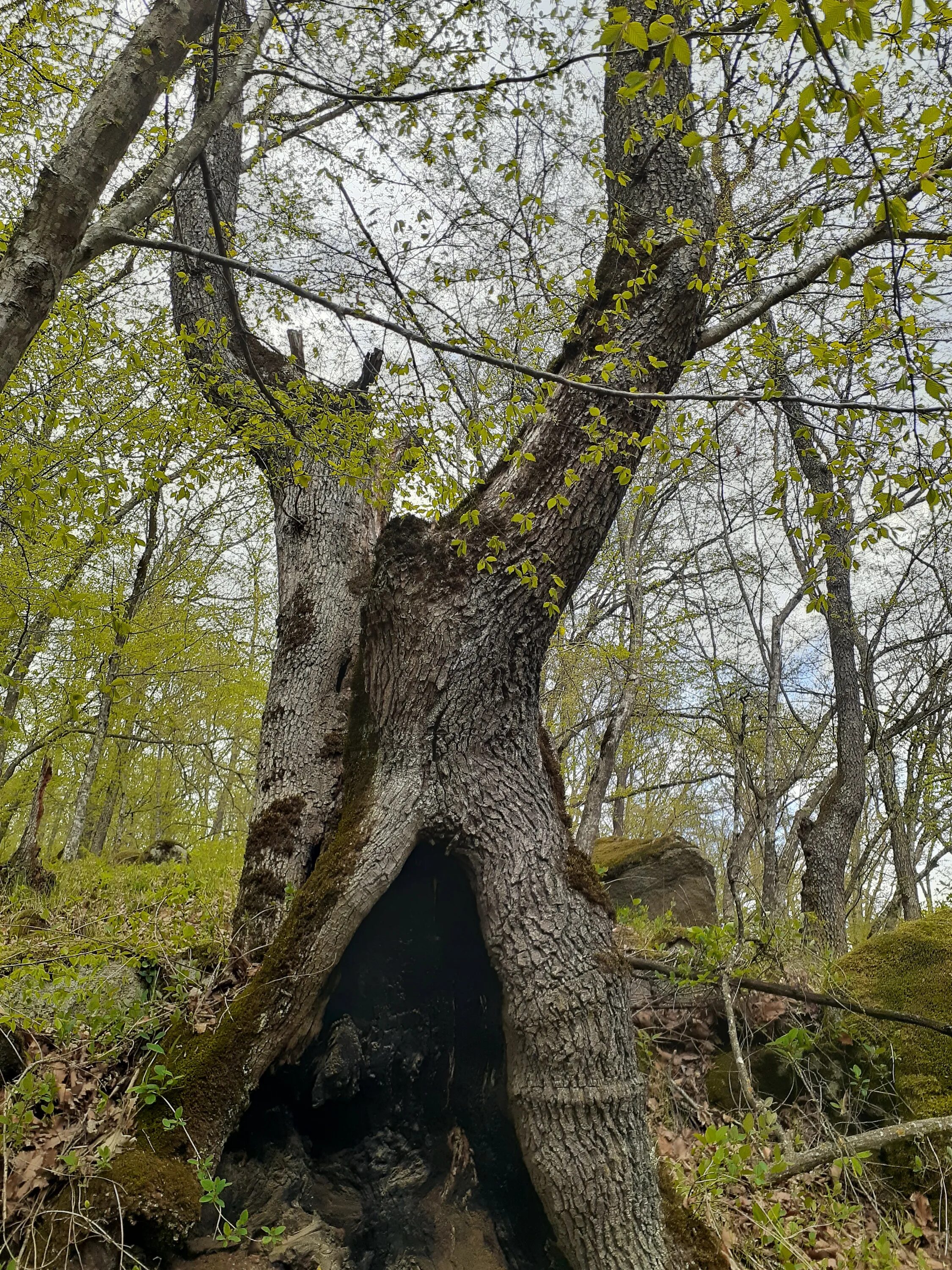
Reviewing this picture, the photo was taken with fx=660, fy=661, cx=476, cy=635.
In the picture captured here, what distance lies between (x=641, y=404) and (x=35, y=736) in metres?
8.62

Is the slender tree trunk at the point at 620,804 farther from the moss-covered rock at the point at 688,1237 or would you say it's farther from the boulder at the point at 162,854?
the moss-covered rock at the point at 688,1237

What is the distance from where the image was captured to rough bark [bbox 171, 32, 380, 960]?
12.3 ft

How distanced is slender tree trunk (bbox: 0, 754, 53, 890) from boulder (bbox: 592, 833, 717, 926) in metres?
5.82

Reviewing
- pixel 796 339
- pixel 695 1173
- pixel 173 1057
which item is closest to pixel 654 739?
pixel 796 339

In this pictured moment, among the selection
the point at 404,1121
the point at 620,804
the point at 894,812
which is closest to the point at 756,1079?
the point at 404,1121

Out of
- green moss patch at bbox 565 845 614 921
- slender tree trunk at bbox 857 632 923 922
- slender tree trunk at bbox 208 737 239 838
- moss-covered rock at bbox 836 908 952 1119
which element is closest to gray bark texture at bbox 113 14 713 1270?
green moss patch at bbox 565 845 614 921

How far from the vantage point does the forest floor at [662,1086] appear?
2.64 metres

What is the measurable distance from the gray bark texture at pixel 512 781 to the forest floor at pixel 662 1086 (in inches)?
12.1

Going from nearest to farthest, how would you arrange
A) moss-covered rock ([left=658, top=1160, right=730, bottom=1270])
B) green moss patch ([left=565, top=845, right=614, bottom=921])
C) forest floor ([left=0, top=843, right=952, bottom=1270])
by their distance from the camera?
forest floor ([left=0, top=843, right=952, bottom=1270]), moss-covered rock ([left=658, top=1160, right=730, bottom=1270]), green moss patch ([left=565, top=845, right=614, bottom=921])

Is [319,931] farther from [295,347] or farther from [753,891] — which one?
[295,347]

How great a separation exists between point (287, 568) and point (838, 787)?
6203 millimetres

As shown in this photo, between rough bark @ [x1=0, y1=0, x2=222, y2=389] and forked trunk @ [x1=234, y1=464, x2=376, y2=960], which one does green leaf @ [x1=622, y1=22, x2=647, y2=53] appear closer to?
rough bark @ [x1=0, y1=0, x2=222, y2=389]

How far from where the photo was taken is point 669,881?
23.7 ft

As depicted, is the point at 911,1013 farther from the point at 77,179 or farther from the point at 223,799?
the point at 223,799
